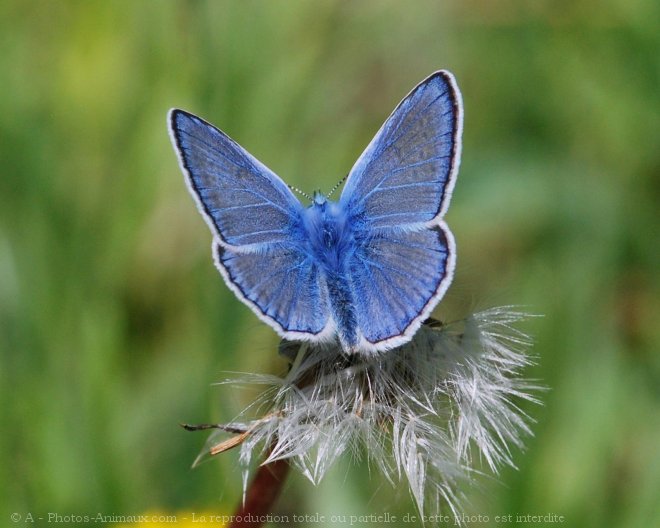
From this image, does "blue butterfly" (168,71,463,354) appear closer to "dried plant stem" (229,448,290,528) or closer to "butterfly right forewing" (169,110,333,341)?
"butterfly right forewing" (169,110,333,341)

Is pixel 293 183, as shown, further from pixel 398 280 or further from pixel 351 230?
pixel 398 280

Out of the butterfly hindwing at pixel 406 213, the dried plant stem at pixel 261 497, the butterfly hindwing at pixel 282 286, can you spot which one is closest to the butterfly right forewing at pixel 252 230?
the butterfly hindwing at pixel 282 286

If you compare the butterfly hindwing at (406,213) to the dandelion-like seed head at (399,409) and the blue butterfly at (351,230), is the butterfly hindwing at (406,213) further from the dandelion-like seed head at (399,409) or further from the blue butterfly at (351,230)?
the dandelion-like seed head at (399,409)

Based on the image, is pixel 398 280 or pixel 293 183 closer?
pixel 398 280

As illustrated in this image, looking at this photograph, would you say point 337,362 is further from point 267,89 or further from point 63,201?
point 267,89

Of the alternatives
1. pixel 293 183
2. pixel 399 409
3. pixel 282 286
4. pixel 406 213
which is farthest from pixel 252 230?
pixel 293 183

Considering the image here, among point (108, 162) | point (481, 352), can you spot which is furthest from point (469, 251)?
point (481, 352)
